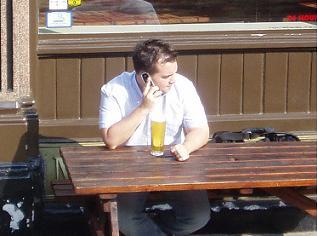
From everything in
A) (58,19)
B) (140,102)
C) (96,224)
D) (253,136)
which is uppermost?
(58,19)

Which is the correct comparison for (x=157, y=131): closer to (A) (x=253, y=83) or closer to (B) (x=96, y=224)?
(B) (x=96, y=224)

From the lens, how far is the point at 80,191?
4324 mm

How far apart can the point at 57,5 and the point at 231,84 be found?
1231 mm

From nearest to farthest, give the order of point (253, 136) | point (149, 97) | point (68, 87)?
1. point (149, 97)
2. point (253, 136)
3. point (68, 87)

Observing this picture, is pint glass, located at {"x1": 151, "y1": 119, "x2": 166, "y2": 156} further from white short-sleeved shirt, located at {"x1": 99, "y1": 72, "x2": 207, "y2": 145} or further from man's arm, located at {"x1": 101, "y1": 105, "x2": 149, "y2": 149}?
white short-sleeved shirt, located at {"x1": 99, "y1": 72, "x2": 207, "y2": 145}

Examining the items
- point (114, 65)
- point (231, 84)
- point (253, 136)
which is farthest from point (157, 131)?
point (231, 84)

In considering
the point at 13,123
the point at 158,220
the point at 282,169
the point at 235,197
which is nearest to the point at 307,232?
the point at 235,197

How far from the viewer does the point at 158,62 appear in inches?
190

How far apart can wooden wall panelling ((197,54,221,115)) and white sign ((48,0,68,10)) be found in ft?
3.01

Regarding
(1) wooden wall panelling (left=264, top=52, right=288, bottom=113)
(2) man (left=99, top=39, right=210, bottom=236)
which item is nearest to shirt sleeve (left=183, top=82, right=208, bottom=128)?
(2) man (left=99, top=39, right=210, bottom=236)

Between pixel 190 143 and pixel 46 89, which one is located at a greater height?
pixel 46 89

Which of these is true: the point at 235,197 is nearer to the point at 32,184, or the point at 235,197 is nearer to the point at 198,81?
the point at 198,81

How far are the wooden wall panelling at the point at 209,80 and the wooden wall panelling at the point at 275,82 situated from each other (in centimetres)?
34

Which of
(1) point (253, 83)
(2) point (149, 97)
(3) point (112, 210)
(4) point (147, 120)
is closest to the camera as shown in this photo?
(3) point (112, 210)
